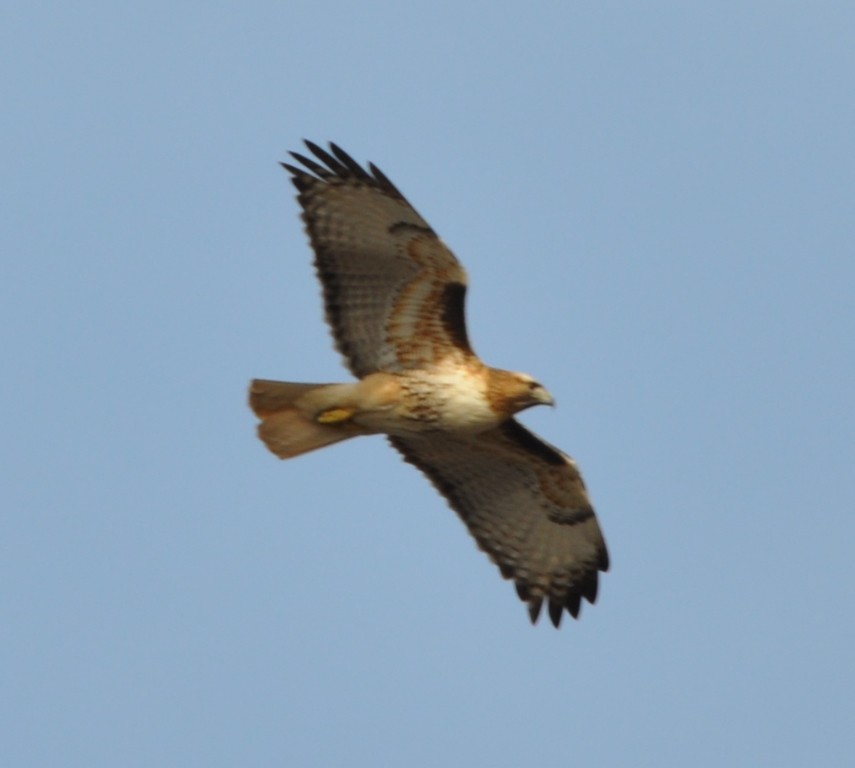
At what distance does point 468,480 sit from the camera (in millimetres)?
12500

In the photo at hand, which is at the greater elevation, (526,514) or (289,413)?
(289,413)

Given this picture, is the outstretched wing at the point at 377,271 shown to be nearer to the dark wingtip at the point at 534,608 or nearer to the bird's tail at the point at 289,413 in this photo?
the bird's tail at the point at 289,413

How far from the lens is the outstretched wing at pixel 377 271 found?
11.5 meters

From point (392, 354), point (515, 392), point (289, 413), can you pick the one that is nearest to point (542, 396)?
point (515, 392)

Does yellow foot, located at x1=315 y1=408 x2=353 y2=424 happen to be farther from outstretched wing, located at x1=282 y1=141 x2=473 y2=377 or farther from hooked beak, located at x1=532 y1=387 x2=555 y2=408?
hooked beak, located at x1=532 y1=387 x2=555 y2=408

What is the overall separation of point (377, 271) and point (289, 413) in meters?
1.09

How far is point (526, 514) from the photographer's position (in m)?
12.5

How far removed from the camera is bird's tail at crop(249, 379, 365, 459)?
11.5 meters

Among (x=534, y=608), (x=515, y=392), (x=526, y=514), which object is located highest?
(x=515, y=392)

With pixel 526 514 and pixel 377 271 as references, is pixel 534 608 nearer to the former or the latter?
pixel 526 514

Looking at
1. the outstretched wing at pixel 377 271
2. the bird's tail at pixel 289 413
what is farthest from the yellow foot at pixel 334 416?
the outstretched wing at pixel 377 271

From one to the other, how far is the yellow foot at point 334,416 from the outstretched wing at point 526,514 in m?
0.86

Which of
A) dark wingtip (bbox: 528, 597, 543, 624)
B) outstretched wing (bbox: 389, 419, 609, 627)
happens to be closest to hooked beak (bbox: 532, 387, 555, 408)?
outstretched wing (bbox: 389, 419, 609, 627)

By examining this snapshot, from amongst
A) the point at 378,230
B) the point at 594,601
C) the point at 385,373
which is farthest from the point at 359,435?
the point at 594,601
